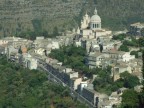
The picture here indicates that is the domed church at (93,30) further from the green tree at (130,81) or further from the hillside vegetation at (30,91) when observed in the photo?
the green tree at (130,81)

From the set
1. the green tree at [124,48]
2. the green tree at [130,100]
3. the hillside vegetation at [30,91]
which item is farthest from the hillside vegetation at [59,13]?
the green tree at [130,100]

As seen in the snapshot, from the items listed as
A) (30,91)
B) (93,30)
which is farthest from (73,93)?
(93,30)

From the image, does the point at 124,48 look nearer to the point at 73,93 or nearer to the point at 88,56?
the point at 88,56

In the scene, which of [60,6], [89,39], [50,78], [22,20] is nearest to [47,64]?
[50,78]

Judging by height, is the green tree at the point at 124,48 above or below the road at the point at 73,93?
above

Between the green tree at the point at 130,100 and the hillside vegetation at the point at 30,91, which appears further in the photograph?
the hillside vegetation at the point at 30,91

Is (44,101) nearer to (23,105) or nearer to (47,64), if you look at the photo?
(23,105)

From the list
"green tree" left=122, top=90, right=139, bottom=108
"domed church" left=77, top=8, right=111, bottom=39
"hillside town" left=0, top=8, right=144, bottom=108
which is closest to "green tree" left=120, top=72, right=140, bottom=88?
"hillside town" left=0, top=8, right=144, bottom=108
